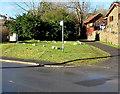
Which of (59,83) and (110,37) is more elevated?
(110,37)

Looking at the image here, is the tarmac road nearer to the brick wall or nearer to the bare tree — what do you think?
the brick wall

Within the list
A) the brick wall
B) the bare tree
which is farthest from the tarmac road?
the bare tree

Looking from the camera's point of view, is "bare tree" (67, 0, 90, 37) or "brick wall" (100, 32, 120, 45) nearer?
"brick wall" (100, 32, 120, 45)

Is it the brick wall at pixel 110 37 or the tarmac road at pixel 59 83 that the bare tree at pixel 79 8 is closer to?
the brick wall at pixel 110 37

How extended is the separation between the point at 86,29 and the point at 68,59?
36412 mm

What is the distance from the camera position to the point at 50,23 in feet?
99.0

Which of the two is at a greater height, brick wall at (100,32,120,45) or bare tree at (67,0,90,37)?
bare tree at (67,0,90,37)

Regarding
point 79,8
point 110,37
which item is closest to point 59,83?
point 110,37

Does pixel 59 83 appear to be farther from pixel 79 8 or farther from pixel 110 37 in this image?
pixel 79 8

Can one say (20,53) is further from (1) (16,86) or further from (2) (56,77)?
(1) (16,86)

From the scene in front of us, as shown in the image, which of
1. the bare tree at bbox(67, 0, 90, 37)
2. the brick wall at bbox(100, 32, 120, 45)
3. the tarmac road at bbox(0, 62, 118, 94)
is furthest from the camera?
the bare tree at bbox(67, 0, 90, 37)

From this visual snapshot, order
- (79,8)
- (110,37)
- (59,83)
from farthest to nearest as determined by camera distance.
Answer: (79,8) < (110,37) < (59,83)

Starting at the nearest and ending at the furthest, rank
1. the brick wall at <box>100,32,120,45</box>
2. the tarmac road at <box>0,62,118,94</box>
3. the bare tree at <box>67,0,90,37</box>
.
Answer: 1. the tarmac road at <box>0,62,118,94</box>
2. the brick wall at <box>100,32,120,45</box>
3. the bare tree at <box>67,0,90,37</box>

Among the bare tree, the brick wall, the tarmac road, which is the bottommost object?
the tarmac road
